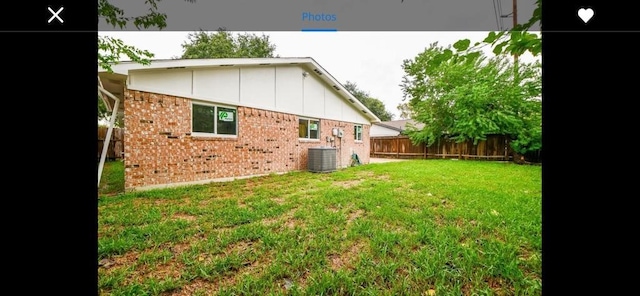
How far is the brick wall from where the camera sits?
4934 millimetres

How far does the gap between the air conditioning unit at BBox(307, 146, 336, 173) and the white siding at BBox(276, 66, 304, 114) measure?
1580 millimetres

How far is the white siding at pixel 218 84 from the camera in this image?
5.99m

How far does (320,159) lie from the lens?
27.0 feet

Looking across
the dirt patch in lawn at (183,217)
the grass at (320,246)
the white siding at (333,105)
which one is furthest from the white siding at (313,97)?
the dirt patch in lawn at (183,217)

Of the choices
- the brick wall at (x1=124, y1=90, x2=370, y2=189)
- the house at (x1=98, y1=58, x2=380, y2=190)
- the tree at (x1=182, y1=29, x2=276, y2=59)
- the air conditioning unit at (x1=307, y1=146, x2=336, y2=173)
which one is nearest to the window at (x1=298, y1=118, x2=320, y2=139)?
the house at (x1=98, y1=58, x2=380, y2=190)

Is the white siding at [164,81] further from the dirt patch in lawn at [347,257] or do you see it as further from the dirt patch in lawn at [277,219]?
the dirt patch in lawn at [347,257]

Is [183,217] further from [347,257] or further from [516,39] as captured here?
[516,39]

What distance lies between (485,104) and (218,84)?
12.7 m

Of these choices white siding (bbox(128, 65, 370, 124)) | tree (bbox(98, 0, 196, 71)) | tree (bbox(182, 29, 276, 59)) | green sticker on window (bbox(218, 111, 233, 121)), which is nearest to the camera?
tree (bbox(98, 0, 196, 71))

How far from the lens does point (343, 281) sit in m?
1.80

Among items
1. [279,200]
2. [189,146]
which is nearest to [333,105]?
[189,146]

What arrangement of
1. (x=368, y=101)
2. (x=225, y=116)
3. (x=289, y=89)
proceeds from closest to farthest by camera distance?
(x=225, y=116) → (x=289, y=89) → (x=368, y=101)
